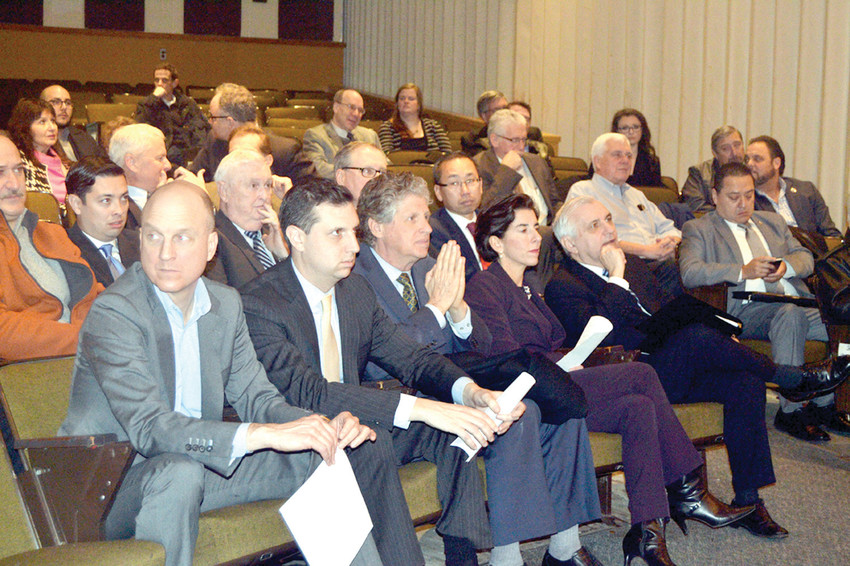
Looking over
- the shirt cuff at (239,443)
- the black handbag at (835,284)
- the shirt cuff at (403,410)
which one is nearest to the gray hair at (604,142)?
the black handbag at (835,284)

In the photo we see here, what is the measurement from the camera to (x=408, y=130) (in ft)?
20.9

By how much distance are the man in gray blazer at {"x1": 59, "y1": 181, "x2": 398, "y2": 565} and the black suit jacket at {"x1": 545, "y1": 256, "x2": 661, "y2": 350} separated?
1.24 metres

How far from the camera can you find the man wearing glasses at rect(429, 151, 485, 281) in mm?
3559

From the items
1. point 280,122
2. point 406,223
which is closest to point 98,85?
point 280,122

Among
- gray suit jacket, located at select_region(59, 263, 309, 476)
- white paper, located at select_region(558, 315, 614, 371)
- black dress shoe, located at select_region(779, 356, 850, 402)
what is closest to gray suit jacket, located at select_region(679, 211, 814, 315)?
black dress shoe, located at select_region(779, 356, 850, 402)

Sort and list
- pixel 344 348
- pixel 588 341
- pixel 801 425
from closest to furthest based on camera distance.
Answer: pixel 344 348
pixel 588 341
pixel 801 425

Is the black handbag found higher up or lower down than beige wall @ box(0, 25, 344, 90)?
lower down

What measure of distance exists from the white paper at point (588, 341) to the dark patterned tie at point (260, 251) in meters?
1.14

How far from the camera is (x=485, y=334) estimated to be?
2648 millimetres

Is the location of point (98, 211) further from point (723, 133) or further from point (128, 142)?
point (723, 133)

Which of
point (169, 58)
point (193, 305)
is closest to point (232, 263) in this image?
point (193, 305)

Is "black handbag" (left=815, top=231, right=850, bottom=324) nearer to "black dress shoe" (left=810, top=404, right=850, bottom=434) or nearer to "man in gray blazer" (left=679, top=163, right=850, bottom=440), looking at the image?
"man in gray blazer" (left=679, top=163, right=850, bottom=440)

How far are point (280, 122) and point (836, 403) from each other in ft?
16.6

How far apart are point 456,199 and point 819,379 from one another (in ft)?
A: 5.19
